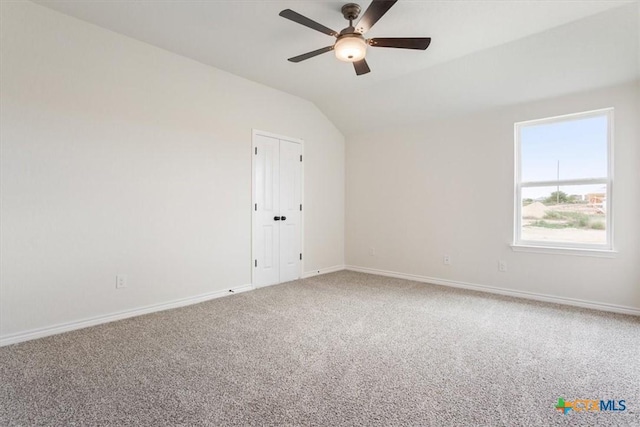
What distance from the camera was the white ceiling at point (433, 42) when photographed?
262 centimetres

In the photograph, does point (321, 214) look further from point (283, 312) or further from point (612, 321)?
point (612, 321)

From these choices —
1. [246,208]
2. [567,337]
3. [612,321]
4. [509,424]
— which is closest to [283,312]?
[246,208]

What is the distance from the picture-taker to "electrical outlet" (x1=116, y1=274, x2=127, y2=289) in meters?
3.06

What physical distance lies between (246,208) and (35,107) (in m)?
2.24

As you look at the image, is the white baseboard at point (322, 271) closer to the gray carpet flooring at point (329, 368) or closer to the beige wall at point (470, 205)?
the beige wall at point (470, 205)

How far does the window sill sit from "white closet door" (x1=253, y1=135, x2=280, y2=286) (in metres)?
3.12

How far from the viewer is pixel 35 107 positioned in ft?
8.56

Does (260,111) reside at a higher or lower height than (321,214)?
higher

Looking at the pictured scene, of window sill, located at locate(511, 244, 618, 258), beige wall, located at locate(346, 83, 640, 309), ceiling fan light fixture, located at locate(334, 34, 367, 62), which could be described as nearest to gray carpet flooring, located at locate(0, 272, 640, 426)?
beige wall, located at locate(346, 83, 640, 309)

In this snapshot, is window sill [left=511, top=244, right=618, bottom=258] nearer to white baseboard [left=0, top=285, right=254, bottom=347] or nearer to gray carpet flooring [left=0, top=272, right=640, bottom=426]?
gray carpet flooring [left=0, top=272, right=640, bottom=426]

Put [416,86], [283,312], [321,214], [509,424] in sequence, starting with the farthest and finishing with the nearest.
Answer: [321,214], [416,86], [283,312], [509,424]

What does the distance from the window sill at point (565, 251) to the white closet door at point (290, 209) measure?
2921mm

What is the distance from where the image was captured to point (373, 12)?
2.17 m

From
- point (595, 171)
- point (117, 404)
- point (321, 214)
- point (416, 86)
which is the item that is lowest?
point (117, 404)
